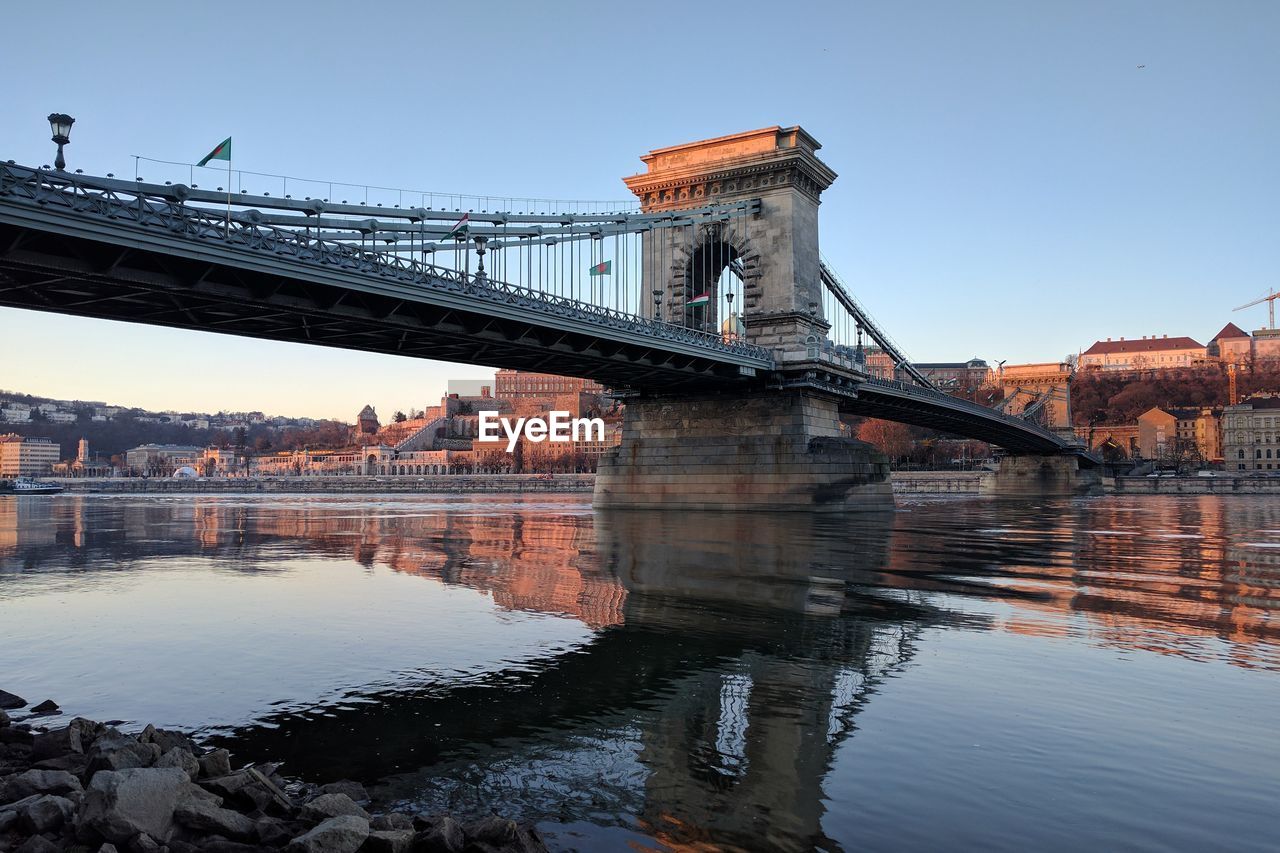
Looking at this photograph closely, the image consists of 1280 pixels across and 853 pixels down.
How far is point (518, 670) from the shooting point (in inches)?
367

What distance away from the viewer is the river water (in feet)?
17.9

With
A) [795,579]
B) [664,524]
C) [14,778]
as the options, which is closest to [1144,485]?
[664,524]

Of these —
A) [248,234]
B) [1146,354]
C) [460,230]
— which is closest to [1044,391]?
[1146,354]

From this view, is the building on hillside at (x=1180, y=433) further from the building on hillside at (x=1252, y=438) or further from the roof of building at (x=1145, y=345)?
the roof of building at (x=1145, y=345)

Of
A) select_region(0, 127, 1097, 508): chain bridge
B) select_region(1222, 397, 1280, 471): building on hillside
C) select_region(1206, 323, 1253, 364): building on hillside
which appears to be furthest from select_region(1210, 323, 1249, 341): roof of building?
select_region(0, 127, 1097, 508): chain bridge

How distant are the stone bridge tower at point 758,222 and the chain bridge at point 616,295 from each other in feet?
0.36

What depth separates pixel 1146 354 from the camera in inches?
7200

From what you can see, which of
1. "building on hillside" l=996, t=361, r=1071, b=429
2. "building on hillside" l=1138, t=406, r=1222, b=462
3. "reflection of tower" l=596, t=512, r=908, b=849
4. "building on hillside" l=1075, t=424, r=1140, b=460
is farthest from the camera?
"building on hillside" l=1075, t=424, r=1140, b=460

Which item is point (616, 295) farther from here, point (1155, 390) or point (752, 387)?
point (1155, 390)

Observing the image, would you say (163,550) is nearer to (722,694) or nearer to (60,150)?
(60,150)

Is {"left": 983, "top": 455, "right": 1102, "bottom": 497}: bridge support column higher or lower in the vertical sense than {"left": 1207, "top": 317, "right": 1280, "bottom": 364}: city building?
lower

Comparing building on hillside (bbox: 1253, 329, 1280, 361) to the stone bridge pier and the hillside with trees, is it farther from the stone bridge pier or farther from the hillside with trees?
the stone bridge pier

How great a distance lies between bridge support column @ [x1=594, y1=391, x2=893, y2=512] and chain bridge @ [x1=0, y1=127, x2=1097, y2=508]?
4.1 inches

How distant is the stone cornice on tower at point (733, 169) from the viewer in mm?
44969
